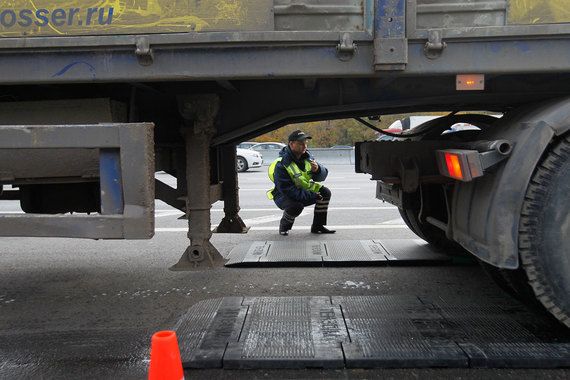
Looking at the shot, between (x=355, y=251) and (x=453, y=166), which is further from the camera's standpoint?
(x=355, y=251)

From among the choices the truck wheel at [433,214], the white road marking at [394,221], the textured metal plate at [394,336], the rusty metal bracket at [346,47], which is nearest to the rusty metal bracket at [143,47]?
the rusty metal bracket at [346,47]

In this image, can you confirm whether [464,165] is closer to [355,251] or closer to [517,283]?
[517,283]

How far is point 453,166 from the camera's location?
8.95 ft

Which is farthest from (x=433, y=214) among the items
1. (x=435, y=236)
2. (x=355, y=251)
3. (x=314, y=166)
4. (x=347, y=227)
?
(x=347, y=227)

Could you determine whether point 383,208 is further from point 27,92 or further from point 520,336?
point 27,92

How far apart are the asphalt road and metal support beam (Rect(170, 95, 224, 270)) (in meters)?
0.37

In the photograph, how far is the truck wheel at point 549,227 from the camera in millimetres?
2521


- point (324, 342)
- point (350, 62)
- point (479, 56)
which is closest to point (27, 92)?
point (350, 62)

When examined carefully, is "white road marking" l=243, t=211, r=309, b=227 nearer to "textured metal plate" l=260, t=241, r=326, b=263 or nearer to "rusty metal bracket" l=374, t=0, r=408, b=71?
"textured metal plate" l=260, t=241, r=326, b=263

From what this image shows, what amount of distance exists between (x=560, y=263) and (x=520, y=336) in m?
0.60

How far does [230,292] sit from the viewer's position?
13.4ft

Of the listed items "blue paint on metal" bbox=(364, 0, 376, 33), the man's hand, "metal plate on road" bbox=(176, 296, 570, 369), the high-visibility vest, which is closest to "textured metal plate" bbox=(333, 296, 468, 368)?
"metal plate on road" bbox=(176, 296, 570, 369)

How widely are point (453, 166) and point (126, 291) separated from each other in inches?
115

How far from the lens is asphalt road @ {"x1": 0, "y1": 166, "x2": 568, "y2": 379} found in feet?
9.09
